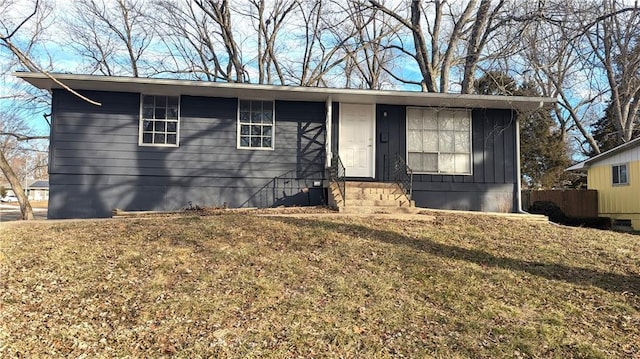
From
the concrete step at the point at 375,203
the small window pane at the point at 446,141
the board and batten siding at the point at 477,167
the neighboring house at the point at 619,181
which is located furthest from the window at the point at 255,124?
the neighboring house at the point at 619,181

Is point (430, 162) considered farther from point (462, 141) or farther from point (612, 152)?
point (612, 152)

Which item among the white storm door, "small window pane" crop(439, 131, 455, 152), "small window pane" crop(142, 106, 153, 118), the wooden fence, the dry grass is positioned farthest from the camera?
the wooden fence

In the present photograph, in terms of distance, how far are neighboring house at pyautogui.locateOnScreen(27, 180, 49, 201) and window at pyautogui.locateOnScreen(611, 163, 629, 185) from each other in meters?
59.3

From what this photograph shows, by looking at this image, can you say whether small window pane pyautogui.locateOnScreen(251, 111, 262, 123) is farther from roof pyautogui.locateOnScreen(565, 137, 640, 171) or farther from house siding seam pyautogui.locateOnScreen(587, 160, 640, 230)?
house siding seam pyautogui.locateOnScreen(587, 160, 640, 230)

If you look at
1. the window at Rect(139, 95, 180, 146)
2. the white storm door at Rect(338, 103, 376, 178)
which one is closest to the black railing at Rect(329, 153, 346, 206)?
the white storm door at Rect(338, 103, 376, 178)

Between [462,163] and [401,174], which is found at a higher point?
[462,163]

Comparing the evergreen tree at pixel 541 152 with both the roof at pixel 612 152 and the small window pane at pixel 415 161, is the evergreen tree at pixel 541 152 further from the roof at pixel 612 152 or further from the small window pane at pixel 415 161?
the small window pane at pixel 415 161

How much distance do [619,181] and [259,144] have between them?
13.9 meters

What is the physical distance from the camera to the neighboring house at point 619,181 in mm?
14953

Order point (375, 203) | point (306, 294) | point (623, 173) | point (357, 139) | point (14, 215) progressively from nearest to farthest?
1. point (306, 294)
2. point (375, 203)
3. point (357, 139)
4. point (623, 173)
5. point (14, 215)

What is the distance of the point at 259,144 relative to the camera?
10.8 meters

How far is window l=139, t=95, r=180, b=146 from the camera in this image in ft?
34.0

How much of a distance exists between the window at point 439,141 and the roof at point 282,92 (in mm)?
325

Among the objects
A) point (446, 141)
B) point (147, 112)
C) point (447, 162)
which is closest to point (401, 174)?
point (447, 162)
